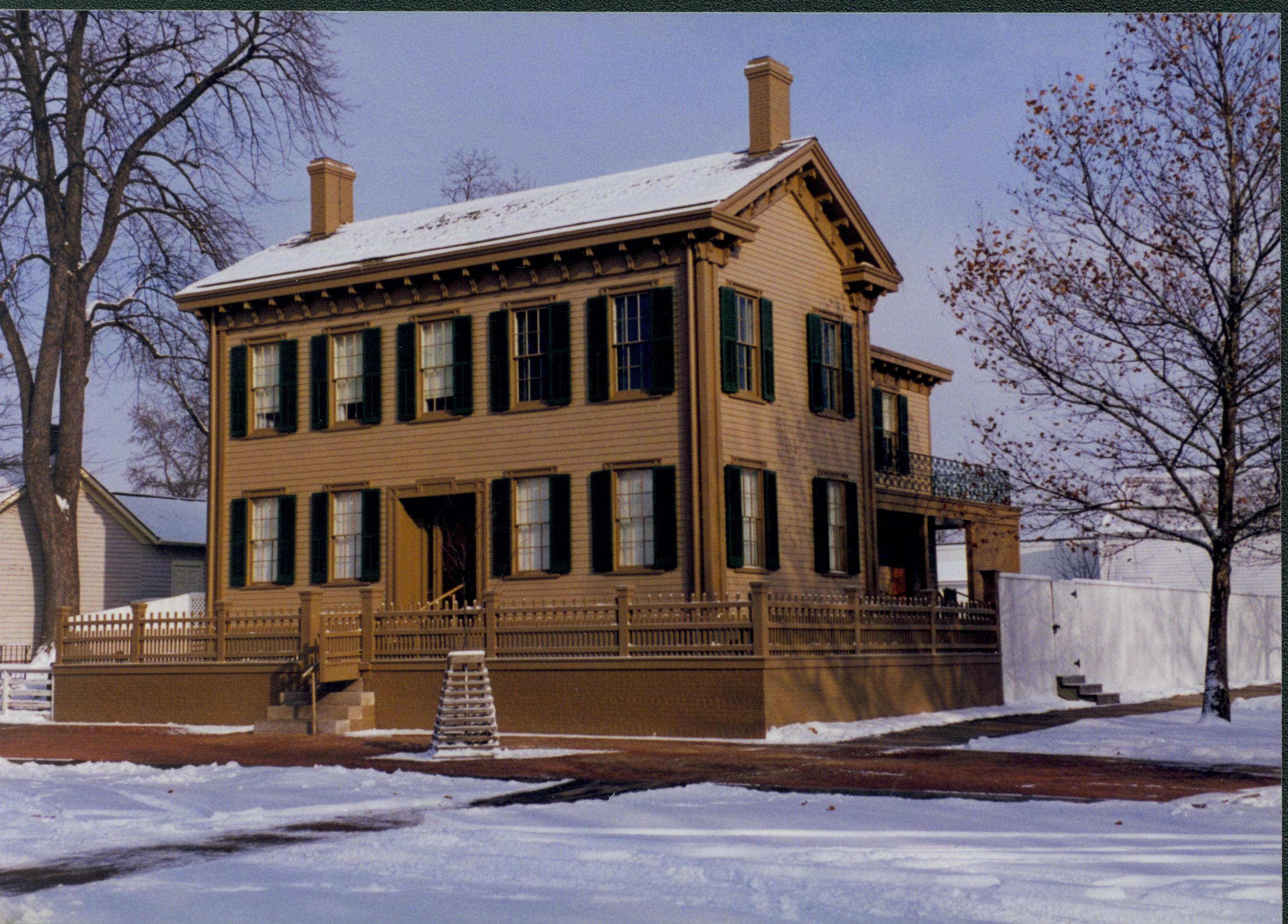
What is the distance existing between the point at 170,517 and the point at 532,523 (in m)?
19.5

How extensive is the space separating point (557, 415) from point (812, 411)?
168 inches

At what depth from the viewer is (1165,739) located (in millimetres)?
17141

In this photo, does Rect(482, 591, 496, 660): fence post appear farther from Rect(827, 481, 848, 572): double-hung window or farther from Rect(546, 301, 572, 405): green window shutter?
Rect(827, 481, 848, 572): double-hung window

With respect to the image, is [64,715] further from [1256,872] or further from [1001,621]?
[1256,872]

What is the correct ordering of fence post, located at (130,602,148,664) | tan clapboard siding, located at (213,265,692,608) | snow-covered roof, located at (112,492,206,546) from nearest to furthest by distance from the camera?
1. tan clapboard siding, located at (213,265,692,608)
2. fence post, located at (130,602,148,664)
3. snow-covered roof, located at (112,492,206,546)

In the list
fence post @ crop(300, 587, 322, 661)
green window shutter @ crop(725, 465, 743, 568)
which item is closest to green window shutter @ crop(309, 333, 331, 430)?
fence post @ crop(300, 587, 322, 661)

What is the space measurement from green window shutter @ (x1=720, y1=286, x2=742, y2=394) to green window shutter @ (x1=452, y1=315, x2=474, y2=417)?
14.7ft

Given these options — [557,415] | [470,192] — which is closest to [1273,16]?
[557,415]

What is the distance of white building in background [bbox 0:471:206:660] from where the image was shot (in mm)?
34594

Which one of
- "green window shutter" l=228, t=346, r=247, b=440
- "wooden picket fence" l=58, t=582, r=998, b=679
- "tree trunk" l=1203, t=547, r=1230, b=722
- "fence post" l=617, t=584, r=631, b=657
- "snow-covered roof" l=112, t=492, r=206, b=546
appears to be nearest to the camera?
"tree trunk" l=1203, t=547, r=1230, b=722

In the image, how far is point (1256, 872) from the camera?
9.14 metres

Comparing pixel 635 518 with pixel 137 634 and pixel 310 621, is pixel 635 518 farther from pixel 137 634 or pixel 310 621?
pixel 137 634

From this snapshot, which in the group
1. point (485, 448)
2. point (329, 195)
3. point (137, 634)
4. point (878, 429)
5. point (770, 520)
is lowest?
point (137, 634)

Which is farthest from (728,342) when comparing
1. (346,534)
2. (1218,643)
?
(1218,643)
